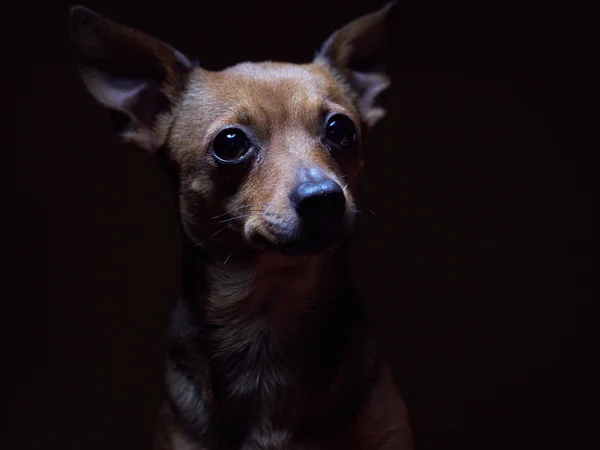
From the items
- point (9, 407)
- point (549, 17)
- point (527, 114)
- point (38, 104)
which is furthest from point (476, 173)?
point (9, 407)

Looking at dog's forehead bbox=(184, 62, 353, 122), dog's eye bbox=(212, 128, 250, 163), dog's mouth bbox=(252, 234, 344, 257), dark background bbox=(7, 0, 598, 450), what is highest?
dog's forehead bbox=(184, 62, 353, 122)

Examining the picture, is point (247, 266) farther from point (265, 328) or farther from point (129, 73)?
point (129, 73)

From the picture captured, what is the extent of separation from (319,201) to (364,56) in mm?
547

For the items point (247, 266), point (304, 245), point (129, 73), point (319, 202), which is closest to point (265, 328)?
point (247, 266)

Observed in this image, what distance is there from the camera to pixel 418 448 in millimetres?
2525

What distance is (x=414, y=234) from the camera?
2564mm

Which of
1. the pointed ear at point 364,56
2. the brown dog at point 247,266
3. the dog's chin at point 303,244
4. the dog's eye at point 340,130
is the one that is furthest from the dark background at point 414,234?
the dog's chin at point 303,244

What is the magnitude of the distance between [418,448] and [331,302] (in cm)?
83

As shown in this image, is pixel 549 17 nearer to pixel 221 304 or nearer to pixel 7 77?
pixel 221 304

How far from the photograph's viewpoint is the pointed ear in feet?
6.41

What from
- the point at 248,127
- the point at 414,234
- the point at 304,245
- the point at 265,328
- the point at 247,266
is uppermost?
the point at 248,127

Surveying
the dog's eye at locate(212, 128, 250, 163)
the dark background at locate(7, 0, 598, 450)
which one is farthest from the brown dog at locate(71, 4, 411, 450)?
the dark background at locate(7, 0, 598, 450)

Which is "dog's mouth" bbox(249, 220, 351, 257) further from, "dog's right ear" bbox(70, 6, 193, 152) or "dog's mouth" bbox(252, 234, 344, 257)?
"dog's right ear" bbox(70, 6, 193, 152)

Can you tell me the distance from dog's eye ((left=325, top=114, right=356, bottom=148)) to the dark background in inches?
27.1
